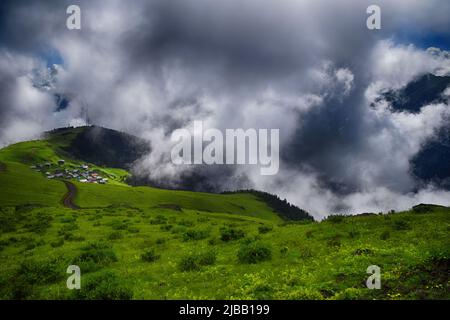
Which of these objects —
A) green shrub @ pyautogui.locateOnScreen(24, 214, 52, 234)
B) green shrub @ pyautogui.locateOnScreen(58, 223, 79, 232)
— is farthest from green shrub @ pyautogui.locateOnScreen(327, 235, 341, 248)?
green shrub @ pyautogui.locateOnScreen(24, 214, 52, 234)

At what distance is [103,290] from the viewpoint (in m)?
16.0

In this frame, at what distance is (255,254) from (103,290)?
9164 mm

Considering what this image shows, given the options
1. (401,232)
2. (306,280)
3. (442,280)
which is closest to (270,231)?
(401,232)

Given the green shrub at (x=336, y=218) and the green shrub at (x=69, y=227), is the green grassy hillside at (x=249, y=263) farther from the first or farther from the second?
the green shrub at (x=69, y=227)

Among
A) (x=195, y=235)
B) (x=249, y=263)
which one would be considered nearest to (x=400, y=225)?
(x=249, y=263)

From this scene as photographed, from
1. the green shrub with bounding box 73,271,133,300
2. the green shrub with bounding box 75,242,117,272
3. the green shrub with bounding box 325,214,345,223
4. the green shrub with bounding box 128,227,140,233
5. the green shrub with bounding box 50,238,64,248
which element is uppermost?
the green shrub with bounding box 325,214,345,223

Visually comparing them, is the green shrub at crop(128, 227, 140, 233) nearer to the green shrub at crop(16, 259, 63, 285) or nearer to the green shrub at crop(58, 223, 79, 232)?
the green shrub at crop(58, 223, 79, 232)

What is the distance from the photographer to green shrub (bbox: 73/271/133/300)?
15.7 m

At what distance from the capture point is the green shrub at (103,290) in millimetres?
15672

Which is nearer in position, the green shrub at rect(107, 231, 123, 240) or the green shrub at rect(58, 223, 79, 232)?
the green shrub at rect(107, 231, 123, 240)

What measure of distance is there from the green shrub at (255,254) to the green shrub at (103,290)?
721 centimetres

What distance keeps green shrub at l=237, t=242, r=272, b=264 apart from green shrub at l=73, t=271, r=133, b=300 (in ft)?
23.7

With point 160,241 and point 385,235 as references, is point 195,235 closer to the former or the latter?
point 160,241
